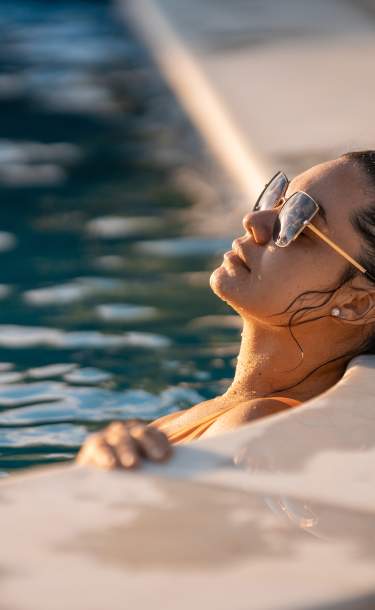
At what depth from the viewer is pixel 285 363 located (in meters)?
3.64

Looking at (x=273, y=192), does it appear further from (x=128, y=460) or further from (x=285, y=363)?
(x=128, y=460)

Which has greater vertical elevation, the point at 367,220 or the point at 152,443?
the point at 367,220

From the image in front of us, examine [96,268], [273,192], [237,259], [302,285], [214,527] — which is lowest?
[214,527]

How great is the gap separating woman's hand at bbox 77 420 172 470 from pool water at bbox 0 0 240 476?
1.72m

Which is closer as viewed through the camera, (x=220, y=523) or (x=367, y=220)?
(x=220, y=523)

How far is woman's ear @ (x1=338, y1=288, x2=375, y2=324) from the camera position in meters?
3.53

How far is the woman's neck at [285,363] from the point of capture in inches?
143

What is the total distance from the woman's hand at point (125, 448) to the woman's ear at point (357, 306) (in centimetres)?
72

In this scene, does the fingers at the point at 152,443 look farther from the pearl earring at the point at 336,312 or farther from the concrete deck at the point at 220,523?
the pearl earring at the point at 336,312

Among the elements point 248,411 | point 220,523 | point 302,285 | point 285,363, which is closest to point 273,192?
point 302,285

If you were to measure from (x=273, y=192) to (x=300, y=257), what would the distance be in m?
0.21

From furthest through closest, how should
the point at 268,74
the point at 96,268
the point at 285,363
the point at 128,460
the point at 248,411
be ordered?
the point at 268,74, the point at 96,268, the point at 285,363, the point at 248,411, the point at 128,460

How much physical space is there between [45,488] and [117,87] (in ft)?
29.0

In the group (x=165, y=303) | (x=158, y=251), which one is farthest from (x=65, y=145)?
(x=165, y=303)
